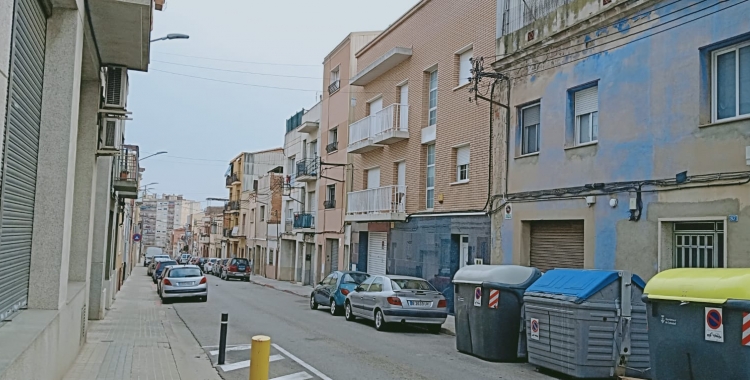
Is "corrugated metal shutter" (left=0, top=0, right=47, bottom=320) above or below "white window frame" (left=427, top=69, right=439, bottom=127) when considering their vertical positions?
below

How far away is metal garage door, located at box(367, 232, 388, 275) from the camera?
27078 millimetres

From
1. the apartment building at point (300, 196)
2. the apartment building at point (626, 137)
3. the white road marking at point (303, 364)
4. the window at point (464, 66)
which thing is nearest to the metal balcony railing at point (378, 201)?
the window at point (464, 66)

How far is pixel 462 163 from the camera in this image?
2139cm

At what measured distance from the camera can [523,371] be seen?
11320mm

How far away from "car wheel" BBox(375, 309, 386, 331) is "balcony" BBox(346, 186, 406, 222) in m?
7.78

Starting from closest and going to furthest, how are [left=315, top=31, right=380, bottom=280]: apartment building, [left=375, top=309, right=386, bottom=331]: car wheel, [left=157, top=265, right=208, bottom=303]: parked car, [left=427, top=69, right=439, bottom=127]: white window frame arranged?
1. [left=375, top=309, right=386, bottom=331]: car wheel
2. [left=427, top=69, right=439, bottom=127]: white window frame
3. [left=157, top=265, right=208, bottom=303]: parked car
4. [left=315, top=31, right=380, bottom=280]: apartment building

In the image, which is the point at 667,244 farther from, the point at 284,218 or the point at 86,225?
the point at 284,218

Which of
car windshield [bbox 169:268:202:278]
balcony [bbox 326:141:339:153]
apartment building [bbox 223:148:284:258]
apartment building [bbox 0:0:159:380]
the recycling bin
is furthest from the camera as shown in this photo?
apartment building [bbox 223:148:284:258]

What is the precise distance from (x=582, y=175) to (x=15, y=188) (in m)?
11.8

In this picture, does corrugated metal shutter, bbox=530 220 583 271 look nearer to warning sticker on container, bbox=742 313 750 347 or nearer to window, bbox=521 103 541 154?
window, bbox=521 103 541 154

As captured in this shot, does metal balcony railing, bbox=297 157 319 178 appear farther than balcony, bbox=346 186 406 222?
Yes

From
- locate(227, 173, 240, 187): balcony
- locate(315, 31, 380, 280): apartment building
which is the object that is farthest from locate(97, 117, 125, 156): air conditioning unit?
locate(227, 173, 240, 187): balcony

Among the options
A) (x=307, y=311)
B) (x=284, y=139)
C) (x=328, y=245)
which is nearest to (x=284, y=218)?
(x=284, y=139)

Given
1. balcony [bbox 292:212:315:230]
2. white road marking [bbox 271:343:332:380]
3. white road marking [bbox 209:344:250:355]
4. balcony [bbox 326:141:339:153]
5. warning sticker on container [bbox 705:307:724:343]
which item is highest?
balcony [bbox 326:141:339:153]
